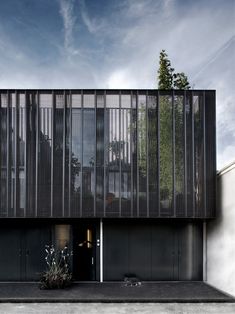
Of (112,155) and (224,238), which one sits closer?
(224,238)

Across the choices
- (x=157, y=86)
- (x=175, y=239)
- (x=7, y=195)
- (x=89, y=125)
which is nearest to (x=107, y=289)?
(x=175, y=239)

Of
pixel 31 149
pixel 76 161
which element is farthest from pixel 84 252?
pixel 31 149

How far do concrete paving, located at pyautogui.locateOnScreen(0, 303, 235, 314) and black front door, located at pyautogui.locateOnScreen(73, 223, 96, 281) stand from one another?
Result: 3112 millimetres

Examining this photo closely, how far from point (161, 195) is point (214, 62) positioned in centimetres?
1645

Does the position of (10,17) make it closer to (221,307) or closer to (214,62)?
(214,62)

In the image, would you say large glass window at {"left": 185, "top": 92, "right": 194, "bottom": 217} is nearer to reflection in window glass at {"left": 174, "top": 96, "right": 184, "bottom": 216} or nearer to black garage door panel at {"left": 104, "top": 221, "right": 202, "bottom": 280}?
reflection in window glass at {"left": 174, "top": 96, "right": 184, "bottom": 216}

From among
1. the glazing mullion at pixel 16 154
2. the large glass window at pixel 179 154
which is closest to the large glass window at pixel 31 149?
the glazing mullion at pixel 16 154

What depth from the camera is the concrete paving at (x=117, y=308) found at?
994 cm

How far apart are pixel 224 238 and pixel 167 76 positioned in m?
13.4

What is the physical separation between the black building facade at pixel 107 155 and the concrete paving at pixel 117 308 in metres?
3.05

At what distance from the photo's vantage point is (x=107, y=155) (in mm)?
12914

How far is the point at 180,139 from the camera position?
12977 millimetres

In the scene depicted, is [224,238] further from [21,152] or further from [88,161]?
[21,152]

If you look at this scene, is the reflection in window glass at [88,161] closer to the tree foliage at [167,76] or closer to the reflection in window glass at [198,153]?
the reflection in window glass at [198,153]
